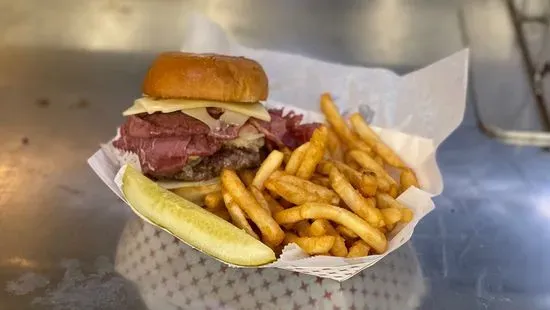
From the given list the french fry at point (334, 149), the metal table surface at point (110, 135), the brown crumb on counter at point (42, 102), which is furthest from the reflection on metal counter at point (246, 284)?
the brown crumb on counter at point (42, 102)

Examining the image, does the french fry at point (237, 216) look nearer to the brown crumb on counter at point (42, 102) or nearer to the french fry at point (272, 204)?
the french fry at point (272, 204)

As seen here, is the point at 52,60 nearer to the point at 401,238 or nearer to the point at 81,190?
the point at 81,190

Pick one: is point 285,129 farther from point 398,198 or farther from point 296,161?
point 398,198

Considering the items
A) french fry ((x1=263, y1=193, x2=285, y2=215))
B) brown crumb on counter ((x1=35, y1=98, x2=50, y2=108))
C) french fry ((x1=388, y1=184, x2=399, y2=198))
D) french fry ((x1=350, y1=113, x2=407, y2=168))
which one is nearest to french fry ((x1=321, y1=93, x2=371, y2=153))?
french fry ((x1=350, y1=113, x2=407, y2=168))

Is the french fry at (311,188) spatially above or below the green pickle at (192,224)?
above

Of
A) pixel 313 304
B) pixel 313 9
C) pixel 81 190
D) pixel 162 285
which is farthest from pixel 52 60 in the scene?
pixel 313 304

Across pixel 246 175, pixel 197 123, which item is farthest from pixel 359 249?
pixel 197 123

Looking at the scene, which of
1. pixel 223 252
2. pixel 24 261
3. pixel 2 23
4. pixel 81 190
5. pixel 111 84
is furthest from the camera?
pixel 2 23
